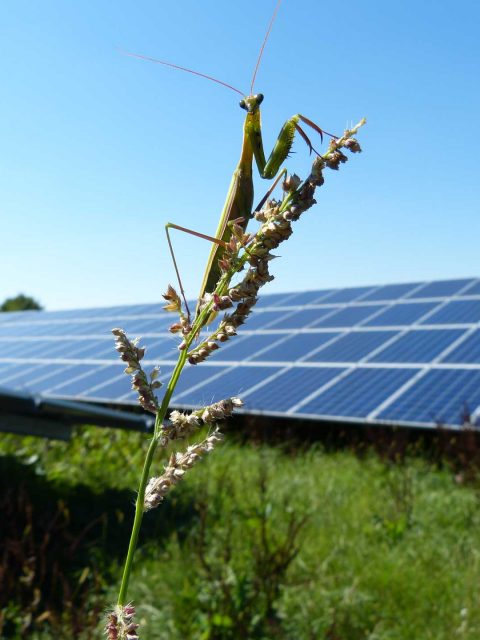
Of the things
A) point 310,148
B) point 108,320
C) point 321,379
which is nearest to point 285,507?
point 321,379

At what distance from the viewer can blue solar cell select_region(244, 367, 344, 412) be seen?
8.04 m

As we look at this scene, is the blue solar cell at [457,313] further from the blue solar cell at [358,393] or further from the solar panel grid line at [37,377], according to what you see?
the solar panel grid line at [37,377]

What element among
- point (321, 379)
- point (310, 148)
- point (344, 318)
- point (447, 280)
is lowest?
point (310, 148)

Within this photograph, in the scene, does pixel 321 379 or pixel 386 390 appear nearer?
pixel 386 390

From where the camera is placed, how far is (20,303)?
124 ft

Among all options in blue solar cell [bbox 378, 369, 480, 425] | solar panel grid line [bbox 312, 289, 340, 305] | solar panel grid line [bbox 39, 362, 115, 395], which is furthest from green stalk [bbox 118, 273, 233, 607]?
solar panel grid line [bbox 312, 289, 340, 305]

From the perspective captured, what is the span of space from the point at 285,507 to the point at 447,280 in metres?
7.23

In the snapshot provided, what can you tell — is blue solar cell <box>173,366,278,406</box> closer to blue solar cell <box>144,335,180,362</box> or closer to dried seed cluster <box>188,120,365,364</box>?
blue solar cell <box>144,335,180,362</box>

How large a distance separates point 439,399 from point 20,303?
32.8m

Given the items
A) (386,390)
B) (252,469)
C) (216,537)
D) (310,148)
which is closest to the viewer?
(310,148)

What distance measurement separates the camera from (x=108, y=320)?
14273 millimetres

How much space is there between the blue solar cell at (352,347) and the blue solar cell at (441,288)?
67.7 inches

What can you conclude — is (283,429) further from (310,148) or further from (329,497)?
(310,148)

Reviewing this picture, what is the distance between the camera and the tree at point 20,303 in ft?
124
